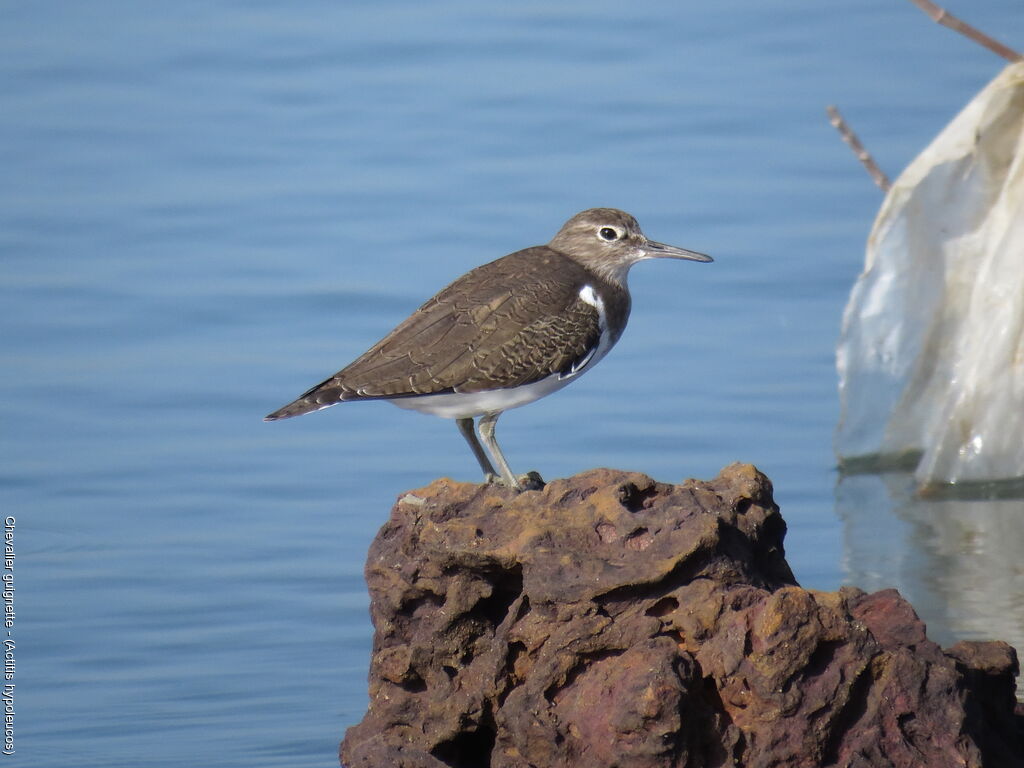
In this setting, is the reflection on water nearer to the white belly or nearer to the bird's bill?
the bird's bill

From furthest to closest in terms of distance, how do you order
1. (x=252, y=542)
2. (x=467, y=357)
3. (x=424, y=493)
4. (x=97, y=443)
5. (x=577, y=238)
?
(x=97, y=443) < (x=252, y=542) < (x=577, y=238) < (x=467, y=357) < (x=424, y=493)

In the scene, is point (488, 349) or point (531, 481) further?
point (488, 349)

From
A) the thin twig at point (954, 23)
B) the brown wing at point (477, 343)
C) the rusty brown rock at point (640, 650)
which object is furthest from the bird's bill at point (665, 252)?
the rusty brown rock at point (640, 650)

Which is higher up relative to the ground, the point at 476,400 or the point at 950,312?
the point at 476,400

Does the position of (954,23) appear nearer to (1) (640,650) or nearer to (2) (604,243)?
(2) (604,243)

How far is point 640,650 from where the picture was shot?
4.96 m

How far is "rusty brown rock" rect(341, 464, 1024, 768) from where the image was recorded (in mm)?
4883

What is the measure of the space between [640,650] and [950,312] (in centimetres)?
582

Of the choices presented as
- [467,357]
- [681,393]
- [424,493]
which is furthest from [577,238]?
[681,393]

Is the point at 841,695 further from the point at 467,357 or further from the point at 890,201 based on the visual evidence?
the point at 890,201

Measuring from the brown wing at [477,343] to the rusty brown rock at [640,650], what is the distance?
4.41 feet

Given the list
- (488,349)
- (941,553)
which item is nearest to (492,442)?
(488,349)

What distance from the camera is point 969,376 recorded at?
9.58 m

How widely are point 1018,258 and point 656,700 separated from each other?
18.2 feet
